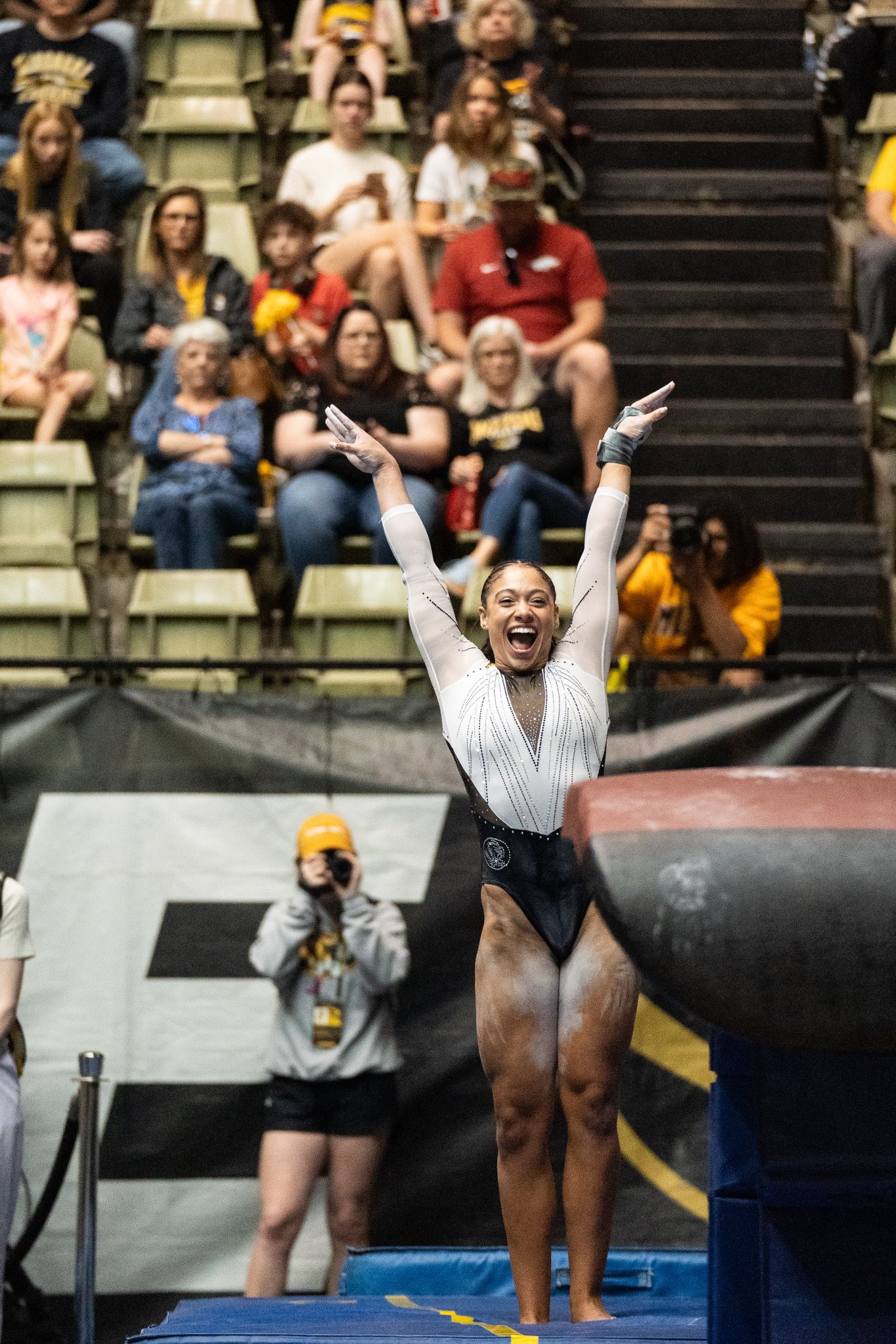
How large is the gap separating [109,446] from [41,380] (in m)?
0.57

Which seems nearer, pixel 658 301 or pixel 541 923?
pixel 541 923

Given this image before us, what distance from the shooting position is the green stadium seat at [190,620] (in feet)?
20.1

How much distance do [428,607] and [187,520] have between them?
265 cm

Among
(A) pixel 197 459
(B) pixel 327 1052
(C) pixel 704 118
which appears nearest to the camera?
(B) pixel 327 1052

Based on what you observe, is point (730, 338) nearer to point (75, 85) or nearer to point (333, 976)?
point (75, 85)

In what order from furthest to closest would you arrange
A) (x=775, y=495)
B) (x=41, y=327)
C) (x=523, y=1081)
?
(x=775, y=495), (x=41, y=327), (x=523, y=1081)

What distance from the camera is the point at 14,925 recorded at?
455 cm

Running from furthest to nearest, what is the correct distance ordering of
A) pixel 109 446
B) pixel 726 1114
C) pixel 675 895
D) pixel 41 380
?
pixel 109 446 < pixel 41 380 < pixel 726 1114 < pixel 675 895

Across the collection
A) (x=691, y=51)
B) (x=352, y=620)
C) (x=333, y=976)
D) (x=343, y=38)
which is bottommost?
(x=333, y=976)

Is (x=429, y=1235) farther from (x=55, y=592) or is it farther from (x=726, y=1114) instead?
(x=726, y=1114)

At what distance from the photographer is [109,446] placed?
7.67 m

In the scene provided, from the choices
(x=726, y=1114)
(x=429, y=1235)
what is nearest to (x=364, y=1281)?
(x=429, y=1235)

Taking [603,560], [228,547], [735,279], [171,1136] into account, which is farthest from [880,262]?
[171,1136]

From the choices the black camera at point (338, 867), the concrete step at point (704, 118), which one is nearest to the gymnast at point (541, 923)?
the black camera at point (338, 867)
